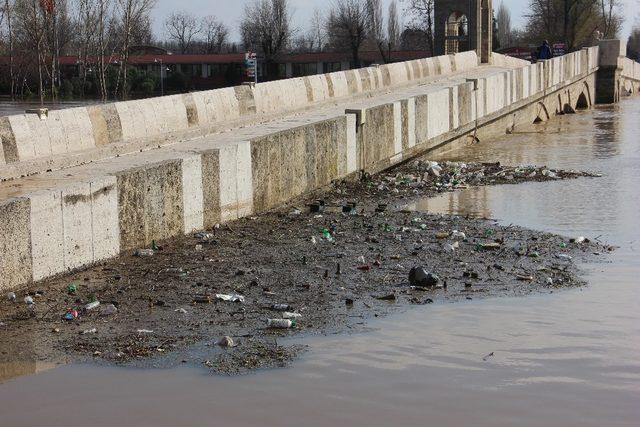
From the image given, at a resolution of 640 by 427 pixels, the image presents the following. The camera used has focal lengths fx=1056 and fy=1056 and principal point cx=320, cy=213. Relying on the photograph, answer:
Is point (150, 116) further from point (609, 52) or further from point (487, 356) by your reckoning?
point (609, 52)

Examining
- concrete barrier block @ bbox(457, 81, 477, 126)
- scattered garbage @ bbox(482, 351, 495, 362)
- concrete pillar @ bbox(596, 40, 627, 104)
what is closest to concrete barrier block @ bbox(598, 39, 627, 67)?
concrete pillar @ bbox(596, 40, 627, 104)

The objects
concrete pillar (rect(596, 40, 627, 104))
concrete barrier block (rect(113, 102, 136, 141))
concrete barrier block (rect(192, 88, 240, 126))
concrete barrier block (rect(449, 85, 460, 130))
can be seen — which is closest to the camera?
concrete barrier block (rect(113, 102, 136, 141))

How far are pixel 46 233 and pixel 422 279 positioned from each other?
321 centimetres

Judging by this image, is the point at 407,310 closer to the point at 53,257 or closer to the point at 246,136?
the point at 53,257

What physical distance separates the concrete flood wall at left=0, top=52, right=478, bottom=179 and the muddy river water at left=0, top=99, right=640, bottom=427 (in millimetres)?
4298

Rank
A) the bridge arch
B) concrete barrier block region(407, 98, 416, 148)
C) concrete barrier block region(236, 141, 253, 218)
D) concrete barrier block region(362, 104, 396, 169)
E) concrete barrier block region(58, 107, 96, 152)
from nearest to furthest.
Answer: concrete barrier block region(58, 107, 96, 152) → concrete barrier block region(236, 141, 253, 218) → concrete barrier block region(362, 104, 396, 169) → concrete barrier block region(407, 98, 416, 148) → the bridge arch

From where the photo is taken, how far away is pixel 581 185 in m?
17.2

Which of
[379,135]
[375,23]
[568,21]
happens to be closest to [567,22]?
[568,21]

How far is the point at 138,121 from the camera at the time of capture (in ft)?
Result: 43.7

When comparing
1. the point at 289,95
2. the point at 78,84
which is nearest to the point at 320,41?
the point at 78,84

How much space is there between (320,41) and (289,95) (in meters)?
115

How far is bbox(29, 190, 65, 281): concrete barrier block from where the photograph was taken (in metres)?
8.37

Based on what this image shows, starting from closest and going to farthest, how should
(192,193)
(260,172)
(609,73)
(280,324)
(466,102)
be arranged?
(280,324) < (192,193) < (260,172) < (466,102) < (609,73)

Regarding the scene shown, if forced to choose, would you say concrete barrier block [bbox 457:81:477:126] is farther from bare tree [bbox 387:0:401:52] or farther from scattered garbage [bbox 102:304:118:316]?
bare tree [bbox 387:0:401:52]
